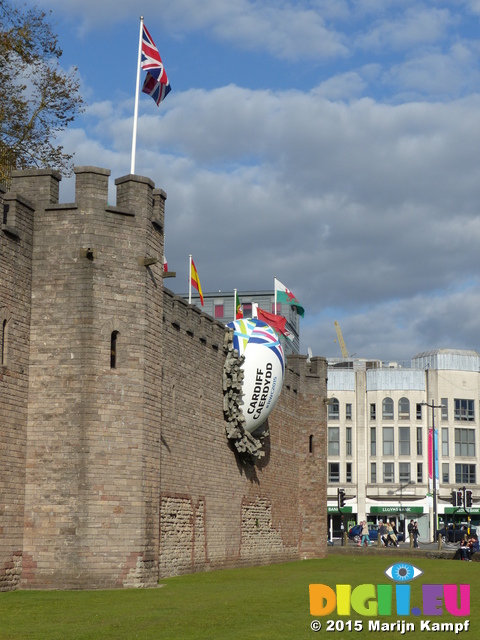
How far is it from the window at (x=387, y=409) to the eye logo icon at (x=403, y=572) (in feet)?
265

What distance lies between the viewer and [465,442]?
96438mm

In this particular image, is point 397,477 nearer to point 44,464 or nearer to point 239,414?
point 239,414

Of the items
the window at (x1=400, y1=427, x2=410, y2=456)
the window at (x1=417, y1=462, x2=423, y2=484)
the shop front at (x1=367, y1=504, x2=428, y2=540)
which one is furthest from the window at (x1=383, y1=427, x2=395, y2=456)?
the shop front at (x1=367, y1=504, x2=428, y2=540)

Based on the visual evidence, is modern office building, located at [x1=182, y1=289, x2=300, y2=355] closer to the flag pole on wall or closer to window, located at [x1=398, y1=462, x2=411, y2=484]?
window, located at [x1=398, y1=462, x2=411, y2=484]

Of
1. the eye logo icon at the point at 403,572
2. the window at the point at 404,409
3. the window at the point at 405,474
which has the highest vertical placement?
the window at the point at 404,409

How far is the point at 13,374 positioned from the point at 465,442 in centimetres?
7824

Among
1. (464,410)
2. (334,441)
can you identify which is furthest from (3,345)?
(464,410)

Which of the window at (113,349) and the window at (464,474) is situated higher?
the window at (113,349)

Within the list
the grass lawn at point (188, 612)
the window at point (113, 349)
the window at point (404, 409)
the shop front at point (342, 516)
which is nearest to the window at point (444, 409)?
the window at point (404, 409)

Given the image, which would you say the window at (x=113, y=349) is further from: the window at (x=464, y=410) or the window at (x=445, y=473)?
the window at (x=464, y=410)

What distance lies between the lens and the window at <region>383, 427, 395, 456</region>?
312 ft

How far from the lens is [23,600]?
2050 centimetres

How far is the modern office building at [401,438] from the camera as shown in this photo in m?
93.4

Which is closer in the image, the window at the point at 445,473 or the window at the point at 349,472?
the window at the point at 445,473
